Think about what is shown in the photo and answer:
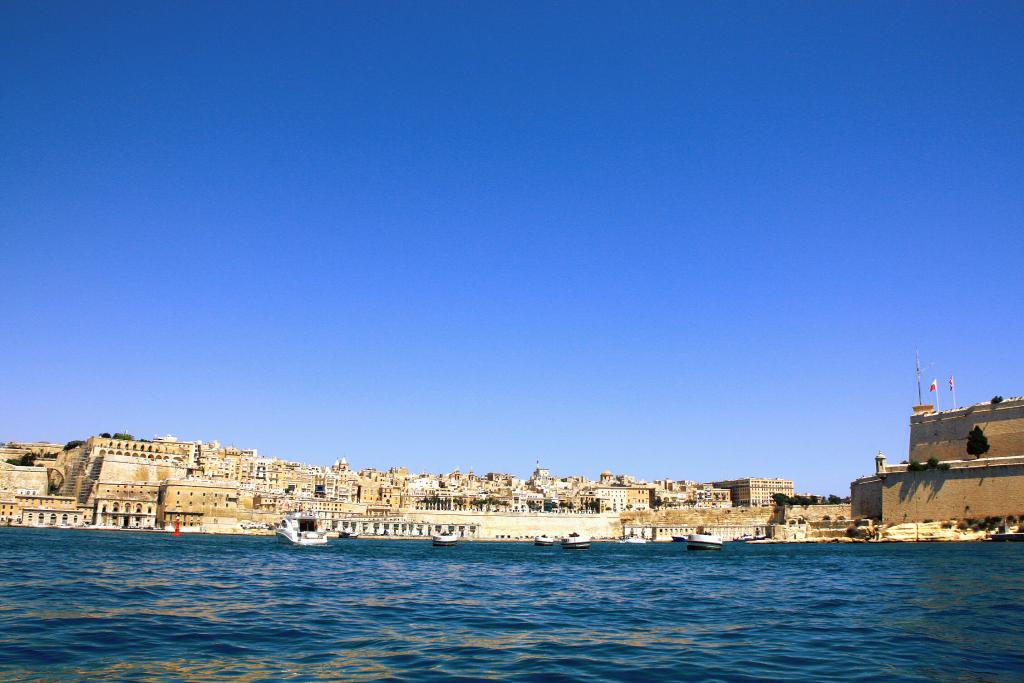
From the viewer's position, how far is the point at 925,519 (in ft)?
195

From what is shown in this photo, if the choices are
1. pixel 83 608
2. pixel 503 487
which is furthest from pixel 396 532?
pixel 83 608

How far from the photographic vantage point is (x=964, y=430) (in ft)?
206

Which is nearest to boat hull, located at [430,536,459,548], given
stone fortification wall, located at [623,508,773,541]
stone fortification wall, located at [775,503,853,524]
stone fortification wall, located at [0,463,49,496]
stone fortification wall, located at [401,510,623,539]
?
stone fortification wall, located at [401,510,623,539]

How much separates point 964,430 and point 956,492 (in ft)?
23.4

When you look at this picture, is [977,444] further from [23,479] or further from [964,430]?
[23,479]

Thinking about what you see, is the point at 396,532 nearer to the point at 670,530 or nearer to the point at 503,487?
the point at 670,530

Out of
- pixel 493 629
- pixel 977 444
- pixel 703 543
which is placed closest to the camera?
pixel 493 629

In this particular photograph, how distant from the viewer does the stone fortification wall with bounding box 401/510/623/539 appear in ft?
316

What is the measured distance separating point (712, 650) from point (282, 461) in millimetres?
121690

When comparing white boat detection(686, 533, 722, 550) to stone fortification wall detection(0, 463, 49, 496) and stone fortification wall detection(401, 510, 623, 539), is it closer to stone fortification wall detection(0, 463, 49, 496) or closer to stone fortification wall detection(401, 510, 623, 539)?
stone fortification wall detection(401, 510, 623, 539)

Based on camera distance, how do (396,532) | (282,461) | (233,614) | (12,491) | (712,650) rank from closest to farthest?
(712,650) < (233,614) < (12,491) < (396,532) < (282,461)

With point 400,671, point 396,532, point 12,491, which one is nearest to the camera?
point 400,671

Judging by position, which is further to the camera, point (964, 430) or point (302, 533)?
point (964, 430)

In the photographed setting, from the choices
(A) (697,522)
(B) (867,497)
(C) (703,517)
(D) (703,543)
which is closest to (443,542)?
(D) (703,543)
